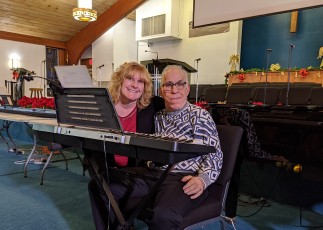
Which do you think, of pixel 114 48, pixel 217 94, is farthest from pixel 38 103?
pixel 114 48

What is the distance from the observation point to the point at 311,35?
586 centimetres

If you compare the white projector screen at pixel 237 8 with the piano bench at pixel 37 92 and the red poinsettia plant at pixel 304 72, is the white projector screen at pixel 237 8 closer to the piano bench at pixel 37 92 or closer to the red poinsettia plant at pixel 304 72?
the red poinsettia plant at pixel 304 72

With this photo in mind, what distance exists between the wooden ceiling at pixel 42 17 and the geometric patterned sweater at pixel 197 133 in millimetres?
7444

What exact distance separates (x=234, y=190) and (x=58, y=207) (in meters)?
1.32

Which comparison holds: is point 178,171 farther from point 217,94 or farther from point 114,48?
point 114,48

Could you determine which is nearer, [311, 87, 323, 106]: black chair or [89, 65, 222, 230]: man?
[89, 65, 222, 230]: man

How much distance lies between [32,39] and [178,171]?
30.3 feet

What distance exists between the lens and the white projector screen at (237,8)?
2641 mm

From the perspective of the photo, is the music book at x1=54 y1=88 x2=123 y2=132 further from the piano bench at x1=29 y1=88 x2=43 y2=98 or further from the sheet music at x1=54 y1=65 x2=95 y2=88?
the piano bench at x1=29 y1=88 x2=43 y2=98

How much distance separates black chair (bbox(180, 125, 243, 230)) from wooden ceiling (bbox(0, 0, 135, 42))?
759 cm

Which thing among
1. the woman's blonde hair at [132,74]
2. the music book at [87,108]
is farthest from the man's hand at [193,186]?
the woman's blonde hair at [132,74]

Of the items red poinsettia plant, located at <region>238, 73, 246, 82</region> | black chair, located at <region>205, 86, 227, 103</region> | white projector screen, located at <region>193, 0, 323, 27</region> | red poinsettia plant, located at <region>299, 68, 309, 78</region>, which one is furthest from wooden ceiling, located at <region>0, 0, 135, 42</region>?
red poinsettia plant, located at <region>299, 68, 309, 78</region>

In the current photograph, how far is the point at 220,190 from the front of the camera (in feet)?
4.24

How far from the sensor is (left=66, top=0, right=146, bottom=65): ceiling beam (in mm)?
7730
